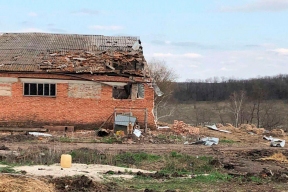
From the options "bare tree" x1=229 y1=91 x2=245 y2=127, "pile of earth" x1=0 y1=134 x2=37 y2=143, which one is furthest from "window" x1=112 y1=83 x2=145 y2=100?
"bare tree" x1=229 y1=91 x2=245 y2=127

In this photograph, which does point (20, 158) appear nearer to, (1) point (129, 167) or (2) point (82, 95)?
(1) point (129, 167)

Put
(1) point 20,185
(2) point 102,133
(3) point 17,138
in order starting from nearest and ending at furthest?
1. (1) point 20,185
2. (3) point 17,138
3. (2) point 102,133

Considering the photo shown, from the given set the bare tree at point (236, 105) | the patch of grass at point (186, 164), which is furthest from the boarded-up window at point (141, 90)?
the bare tree at point (236, 105)

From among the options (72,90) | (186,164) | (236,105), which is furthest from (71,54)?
(236,105)

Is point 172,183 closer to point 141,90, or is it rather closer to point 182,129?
point 141,90

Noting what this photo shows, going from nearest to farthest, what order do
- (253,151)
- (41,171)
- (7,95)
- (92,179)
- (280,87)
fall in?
(92,179) < (41,171) < (253,151) < (7,95) < (280,87)

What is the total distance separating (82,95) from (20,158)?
10.2 metres

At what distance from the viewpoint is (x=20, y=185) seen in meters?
8.65

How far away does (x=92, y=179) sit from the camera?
10.8 meters

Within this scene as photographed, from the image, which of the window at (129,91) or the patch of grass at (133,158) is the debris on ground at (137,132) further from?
the patch of grass at (133,158)

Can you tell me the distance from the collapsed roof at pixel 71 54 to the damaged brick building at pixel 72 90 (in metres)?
0.06

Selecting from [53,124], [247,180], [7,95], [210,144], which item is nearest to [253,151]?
[210,144]

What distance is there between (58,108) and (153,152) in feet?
27.6

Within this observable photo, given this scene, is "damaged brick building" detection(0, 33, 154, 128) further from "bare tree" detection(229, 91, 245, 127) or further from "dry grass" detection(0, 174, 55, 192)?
"bare tree" detection(229, 91, 245, 127)
